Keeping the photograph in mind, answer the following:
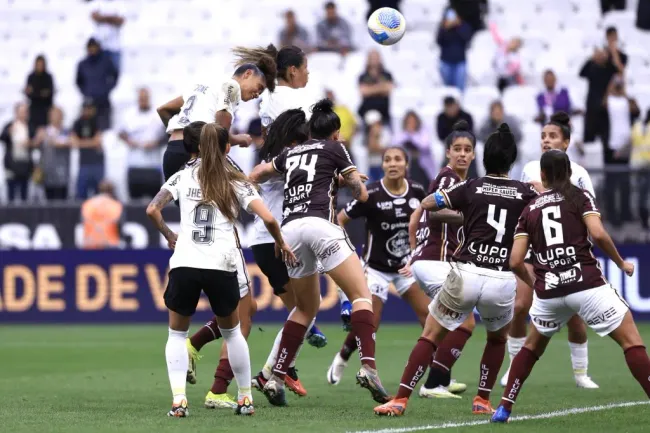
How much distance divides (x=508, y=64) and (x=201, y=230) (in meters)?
14.8

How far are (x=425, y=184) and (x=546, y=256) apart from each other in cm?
963

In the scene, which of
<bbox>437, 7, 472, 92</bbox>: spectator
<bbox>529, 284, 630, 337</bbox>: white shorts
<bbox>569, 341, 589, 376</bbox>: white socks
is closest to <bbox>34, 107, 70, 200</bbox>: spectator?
<bbox>437, 7, 472, 92</bbox>: spectator

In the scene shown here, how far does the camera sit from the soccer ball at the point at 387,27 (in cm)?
1102

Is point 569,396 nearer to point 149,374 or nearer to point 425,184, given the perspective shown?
point 149,374

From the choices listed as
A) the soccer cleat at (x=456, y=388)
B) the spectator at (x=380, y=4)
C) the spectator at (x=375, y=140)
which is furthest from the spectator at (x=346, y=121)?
the soccer cleat at (x=456, y=388)

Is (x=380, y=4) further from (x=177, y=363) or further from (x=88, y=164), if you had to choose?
(x=177, y=363)

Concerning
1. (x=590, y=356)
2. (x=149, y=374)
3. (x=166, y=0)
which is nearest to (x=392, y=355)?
(x=590, y=356)

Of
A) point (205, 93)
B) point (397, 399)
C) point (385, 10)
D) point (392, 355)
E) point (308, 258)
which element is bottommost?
point (392, 355)

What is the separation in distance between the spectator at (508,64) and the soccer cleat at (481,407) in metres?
14.0

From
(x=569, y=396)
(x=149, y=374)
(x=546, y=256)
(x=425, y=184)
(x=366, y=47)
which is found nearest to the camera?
(x=546, y=256)

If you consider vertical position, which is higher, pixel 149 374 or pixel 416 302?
pixel 416 302

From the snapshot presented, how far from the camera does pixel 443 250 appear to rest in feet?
35.2

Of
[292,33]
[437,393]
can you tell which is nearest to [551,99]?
[292,33]

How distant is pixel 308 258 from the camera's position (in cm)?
931
